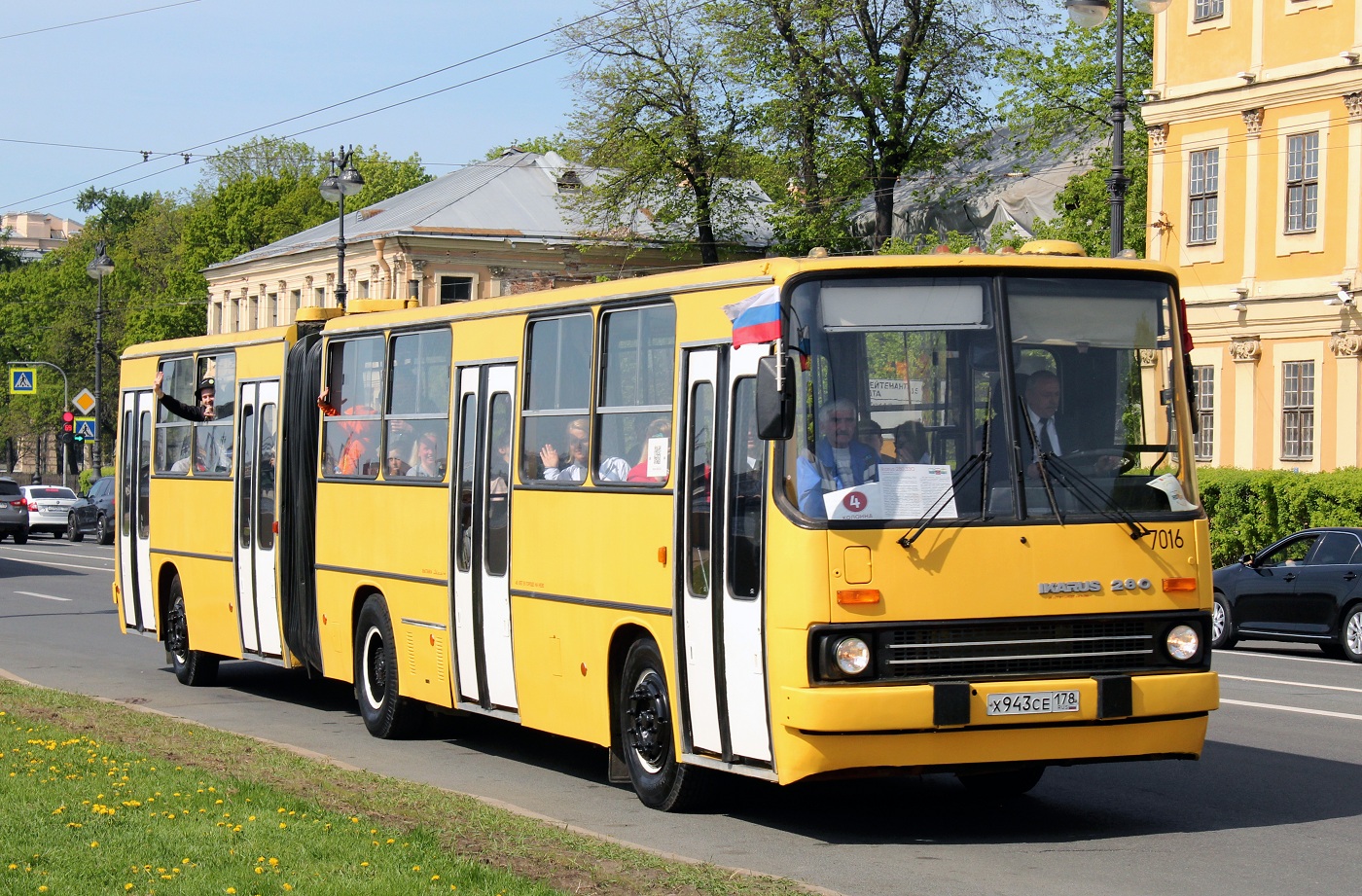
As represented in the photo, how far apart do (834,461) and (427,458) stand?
5.00m

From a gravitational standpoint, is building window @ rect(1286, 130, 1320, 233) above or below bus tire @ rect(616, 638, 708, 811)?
above

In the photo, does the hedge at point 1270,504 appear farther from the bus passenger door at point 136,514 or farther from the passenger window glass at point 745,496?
the passenger window glass at point 745,496

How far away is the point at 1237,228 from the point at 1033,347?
1222 inches

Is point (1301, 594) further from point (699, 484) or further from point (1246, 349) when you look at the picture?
point (1246, 349)

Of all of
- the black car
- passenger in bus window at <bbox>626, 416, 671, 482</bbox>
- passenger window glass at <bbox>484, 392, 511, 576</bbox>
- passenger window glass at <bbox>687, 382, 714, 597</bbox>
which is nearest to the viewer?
passenger window glass at <bbox>687, 382, 714, 597</bbox>

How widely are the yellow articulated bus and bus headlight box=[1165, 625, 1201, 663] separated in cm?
1

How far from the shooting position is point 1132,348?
9.70 m

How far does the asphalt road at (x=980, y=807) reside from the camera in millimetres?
8609

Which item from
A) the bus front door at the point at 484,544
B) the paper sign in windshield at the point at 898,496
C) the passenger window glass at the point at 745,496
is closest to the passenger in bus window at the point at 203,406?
the bus front door at the point at 484,544

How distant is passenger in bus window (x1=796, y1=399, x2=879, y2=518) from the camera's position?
906 cm

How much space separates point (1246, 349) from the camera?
3859 centimetres

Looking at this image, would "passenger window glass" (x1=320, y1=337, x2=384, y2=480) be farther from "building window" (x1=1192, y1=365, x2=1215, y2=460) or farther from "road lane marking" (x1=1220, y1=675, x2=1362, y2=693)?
"building window" (x1=1192, y1=365, x2=1215, y2=460)

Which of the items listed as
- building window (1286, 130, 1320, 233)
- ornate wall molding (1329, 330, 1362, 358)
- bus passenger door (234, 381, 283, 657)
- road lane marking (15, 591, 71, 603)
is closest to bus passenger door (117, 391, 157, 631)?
bus passenger door (234, 381, 283, 657)

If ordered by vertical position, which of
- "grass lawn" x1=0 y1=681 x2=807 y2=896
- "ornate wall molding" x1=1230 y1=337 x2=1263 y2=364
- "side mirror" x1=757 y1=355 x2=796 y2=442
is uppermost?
"ornate wall molding" x1=1230 y1=337 x2=1263 y2=364
